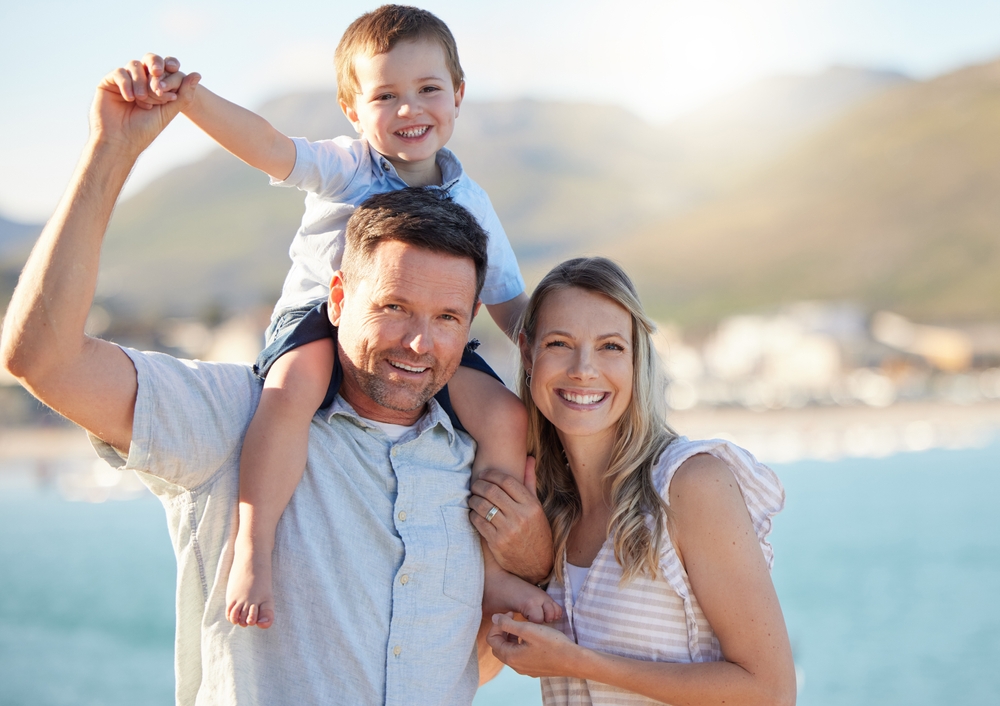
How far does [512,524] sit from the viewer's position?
2.55 meters

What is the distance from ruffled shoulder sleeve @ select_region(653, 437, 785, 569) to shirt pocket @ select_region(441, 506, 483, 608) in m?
0.55

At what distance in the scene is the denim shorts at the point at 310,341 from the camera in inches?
101

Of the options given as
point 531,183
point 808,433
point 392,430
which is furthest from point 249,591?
point 531,183

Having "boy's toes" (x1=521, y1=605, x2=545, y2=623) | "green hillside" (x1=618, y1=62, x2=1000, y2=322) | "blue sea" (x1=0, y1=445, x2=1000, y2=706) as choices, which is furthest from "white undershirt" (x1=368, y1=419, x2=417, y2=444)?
"green hillside" (x1=618, y1=62, x2=1000, y2=322)

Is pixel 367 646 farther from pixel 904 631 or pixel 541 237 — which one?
pixel 541 237

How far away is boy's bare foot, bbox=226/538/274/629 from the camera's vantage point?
Result: 7.27ft

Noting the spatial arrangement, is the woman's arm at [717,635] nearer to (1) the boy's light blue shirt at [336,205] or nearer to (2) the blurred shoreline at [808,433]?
(1) the boy's light blue shirt at [336,205]

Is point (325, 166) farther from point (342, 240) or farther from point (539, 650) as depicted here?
point (539, 650)

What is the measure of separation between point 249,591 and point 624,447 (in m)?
1.16

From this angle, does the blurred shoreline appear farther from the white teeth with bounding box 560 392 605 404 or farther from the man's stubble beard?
the man's stubble beard

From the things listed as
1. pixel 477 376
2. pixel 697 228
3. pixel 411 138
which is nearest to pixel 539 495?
pixel 477 376

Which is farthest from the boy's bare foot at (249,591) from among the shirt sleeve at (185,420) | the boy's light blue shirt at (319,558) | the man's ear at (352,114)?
the man's ear at (352,114)

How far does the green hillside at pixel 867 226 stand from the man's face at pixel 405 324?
82.1 metres

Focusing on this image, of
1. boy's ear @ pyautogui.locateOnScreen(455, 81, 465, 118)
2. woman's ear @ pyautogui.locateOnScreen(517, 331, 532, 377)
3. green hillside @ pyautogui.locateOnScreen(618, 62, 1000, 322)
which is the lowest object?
woman's ear @ pyautogui.locateOnScreen(517, 331, 532, 377)
